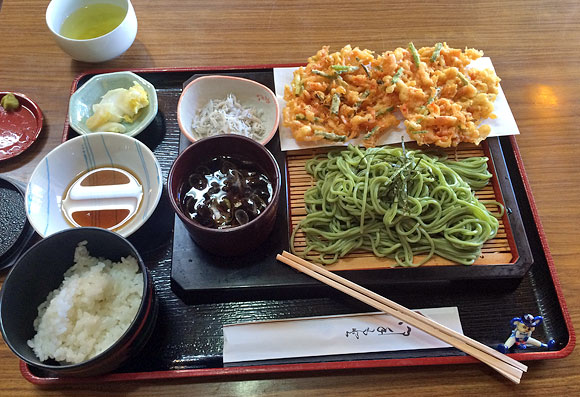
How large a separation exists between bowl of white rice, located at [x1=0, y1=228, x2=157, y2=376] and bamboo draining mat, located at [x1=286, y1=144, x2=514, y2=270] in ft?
2.40

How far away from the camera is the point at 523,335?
5.39 feet

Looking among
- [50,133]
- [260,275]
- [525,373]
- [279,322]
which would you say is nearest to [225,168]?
[260,275]

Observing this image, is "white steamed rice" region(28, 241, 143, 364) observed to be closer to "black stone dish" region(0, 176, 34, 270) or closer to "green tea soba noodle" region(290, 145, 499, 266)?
"black stone dish" region(0, 176, 34, 270)

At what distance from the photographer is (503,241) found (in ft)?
6.21

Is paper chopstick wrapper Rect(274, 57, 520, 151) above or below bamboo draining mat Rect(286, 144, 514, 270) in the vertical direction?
above

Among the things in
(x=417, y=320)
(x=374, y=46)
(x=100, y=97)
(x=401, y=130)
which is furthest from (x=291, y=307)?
(x=374, y=46)

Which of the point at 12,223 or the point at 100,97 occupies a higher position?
the point at 100,97

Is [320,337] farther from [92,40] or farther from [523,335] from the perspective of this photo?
[92,40]

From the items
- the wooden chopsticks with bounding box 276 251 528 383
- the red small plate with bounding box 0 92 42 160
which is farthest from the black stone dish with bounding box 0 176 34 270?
the wooden chopsticks with bounding box 276 251 528 383

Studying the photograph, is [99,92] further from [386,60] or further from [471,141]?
[471,141]

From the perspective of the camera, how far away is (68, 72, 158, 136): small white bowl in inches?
83.3

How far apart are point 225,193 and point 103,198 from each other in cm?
61

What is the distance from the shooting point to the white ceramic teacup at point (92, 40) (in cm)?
224

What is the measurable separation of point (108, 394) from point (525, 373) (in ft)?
5.42
